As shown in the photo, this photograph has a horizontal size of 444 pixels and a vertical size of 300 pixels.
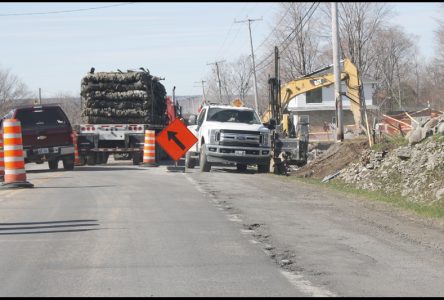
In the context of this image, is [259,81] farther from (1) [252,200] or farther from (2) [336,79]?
(1) [252,200]

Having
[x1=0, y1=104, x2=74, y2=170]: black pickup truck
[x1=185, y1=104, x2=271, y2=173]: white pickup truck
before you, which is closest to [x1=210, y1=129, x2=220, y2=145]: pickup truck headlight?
[x1=185, y1=104, x2=271, y2=173]: white pickup truck

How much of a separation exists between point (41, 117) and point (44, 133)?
0.74m

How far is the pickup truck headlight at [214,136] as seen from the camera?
2322 centimetres

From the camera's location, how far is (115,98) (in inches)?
1134

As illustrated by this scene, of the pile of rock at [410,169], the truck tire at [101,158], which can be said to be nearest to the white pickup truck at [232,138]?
the pile of rock at [410,169]

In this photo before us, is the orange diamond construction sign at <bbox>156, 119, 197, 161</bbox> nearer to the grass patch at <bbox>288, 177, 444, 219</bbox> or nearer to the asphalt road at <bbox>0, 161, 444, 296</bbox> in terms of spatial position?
the grass patch at <bbox>288, 177, 444, 219</bbox>

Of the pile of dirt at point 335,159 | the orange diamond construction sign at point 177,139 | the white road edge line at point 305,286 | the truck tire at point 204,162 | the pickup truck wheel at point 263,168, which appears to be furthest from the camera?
the pickup truck wheel at point 263,168

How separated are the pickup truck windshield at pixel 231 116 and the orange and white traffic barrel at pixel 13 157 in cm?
920

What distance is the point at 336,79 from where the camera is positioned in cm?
2681

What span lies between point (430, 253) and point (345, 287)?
8.09ft

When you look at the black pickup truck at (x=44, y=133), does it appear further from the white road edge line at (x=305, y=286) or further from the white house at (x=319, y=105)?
the white house at (x=319, y=105)

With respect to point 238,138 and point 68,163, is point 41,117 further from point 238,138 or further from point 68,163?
point 238,138

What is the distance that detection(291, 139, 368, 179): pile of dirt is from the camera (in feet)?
78.6

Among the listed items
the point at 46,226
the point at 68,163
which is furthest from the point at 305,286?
the point at 68,163
